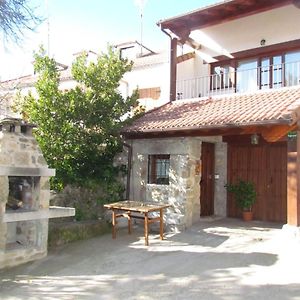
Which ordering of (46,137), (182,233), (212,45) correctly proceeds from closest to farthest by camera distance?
(182,233), (46,137), (212,45)

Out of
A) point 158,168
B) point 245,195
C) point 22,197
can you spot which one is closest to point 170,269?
point 22,197

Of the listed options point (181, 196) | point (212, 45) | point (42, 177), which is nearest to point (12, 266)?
point (42, 177)

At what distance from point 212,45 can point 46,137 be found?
270 inches

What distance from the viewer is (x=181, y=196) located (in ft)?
32.8

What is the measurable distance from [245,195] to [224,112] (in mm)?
2512

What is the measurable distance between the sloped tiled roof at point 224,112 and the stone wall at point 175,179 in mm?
521

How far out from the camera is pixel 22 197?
8.52 metres

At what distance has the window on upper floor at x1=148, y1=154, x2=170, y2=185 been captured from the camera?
10.7 meters

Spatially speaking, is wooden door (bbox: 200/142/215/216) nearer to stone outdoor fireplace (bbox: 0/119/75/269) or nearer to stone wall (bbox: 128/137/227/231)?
stone wall (bbox: 128/137/227/231)

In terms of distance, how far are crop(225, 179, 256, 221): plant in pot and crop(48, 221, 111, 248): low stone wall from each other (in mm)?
3786

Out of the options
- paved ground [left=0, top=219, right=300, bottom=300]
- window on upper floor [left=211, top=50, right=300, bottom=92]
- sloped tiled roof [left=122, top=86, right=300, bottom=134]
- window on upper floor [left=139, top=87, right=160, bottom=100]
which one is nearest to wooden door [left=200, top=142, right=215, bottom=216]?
sloped tiled roof [left=122, top=86, right=300, bottom=134]

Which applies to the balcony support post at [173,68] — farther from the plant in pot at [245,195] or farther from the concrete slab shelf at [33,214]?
the concrete slab shelf at [33,214]

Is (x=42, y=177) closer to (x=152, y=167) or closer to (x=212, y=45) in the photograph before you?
(x=152, y=167)

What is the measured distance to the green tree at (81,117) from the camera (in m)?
10.5
